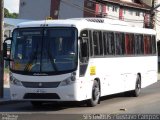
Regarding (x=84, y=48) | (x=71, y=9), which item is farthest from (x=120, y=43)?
(x=71, y=9)

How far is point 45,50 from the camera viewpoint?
57.8 ft

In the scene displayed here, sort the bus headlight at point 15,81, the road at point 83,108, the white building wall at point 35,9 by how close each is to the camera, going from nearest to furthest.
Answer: the road at point 83,108
the bus headlight at point 15,81
the white building wall at point 35,9

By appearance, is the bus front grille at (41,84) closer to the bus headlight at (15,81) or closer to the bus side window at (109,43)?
the bus headlight at (15,81)

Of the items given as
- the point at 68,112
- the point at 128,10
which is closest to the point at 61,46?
the point at 68,112

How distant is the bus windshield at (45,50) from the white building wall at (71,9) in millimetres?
53932

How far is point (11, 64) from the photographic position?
18000 mm

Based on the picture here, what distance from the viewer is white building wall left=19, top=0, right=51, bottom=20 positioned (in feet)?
A: 244

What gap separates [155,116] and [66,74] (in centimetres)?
309

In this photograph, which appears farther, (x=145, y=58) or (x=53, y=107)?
(x=145, y=58)

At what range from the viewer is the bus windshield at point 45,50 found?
17406 millimetres

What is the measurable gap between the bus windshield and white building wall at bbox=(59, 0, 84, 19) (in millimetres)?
53932

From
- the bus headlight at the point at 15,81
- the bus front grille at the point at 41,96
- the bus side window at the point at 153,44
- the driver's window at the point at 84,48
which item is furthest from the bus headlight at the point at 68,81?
the bus side window at the point at 153,44

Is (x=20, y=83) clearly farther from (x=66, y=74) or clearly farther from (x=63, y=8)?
(x=63, y=8)

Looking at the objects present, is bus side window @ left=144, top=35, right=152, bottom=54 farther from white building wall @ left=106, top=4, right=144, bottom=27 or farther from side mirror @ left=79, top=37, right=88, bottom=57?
white building wall @ left=106, top=4, right=144, bottom=27
